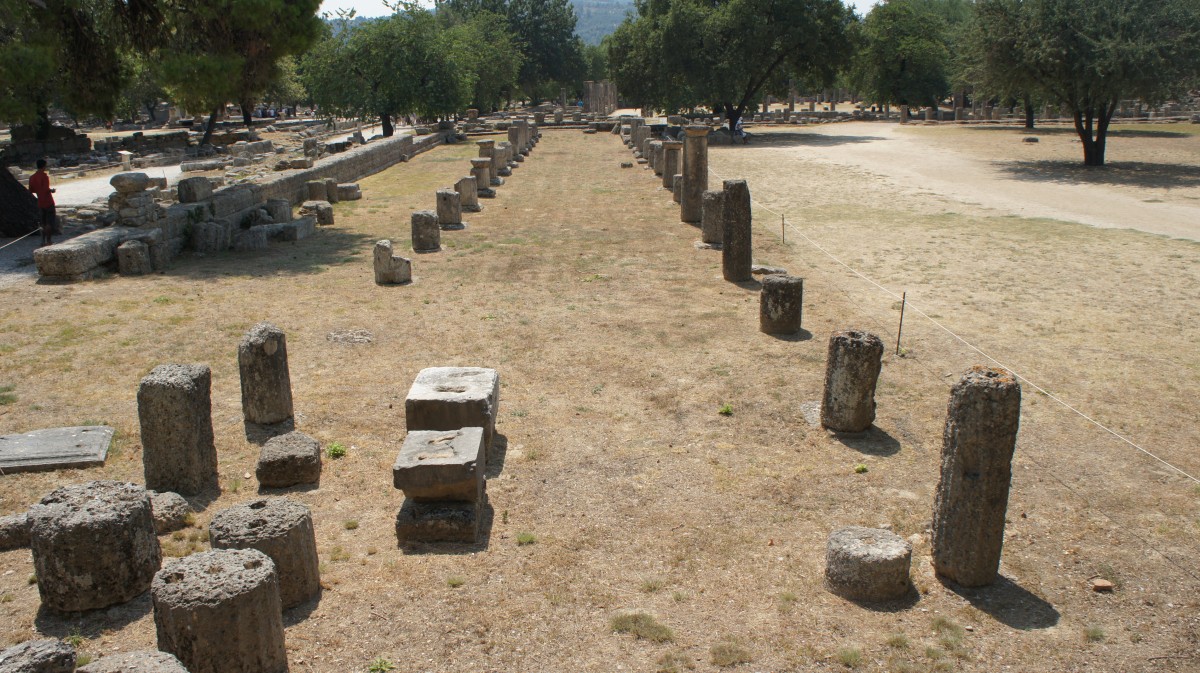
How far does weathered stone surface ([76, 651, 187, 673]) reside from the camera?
438 cm

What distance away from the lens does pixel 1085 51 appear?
26547 millimetres

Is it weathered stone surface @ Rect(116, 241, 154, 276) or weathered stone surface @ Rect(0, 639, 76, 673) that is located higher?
weathered stone surface @ Rect(116, 241, 154, 276)

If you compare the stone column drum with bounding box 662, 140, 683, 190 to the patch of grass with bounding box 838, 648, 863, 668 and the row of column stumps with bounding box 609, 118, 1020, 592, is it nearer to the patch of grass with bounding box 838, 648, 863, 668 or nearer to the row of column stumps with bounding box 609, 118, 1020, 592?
the row of column stumps with bounding box 609, 118, 1020, 592

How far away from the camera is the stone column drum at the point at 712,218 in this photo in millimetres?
17922

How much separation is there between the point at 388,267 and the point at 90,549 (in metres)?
9.51

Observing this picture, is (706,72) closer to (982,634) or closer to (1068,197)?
(1068,197)

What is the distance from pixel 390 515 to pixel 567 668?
2.55 meters

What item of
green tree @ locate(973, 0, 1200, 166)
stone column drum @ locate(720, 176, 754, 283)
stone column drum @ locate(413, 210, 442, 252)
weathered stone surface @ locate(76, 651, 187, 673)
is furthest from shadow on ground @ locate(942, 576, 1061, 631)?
green tree @ locate(973, 0, 1200, 166)

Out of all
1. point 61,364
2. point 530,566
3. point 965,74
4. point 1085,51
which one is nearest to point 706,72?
point 965,74

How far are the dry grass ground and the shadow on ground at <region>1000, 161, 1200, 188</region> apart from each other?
30.0ft

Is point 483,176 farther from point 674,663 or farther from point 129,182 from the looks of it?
point 674,663

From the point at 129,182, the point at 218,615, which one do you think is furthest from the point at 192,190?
the point at 218,615

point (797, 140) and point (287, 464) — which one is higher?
point (797, 140)

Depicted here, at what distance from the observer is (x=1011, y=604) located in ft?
20.7
